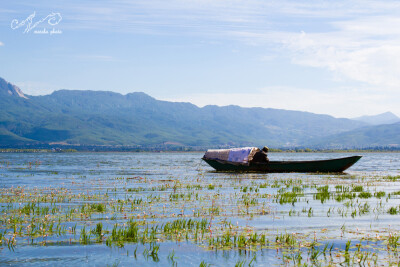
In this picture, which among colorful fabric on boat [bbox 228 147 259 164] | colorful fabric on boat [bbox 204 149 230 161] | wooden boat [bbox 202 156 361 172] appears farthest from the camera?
colorful fabric on boat [bbox 204 149 230 161]

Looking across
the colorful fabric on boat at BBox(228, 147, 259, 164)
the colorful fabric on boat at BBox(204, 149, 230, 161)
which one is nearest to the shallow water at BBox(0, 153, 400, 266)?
the colorful fabric on boat at BBox(228, 147, 259, 164)

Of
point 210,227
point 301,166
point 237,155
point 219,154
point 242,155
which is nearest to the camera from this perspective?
point 210,227

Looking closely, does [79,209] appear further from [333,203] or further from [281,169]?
[281,169]

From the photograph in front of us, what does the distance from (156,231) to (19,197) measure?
15170 millimetres

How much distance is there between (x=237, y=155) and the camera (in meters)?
62.5

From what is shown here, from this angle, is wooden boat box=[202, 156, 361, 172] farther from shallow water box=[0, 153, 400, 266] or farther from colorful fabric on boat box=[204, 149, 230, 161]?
shallow water box=[0, 153, 400, 266]

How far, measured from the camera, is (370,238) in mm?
16375

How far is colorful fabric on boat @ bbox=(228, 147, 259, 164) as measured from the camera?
6091 cm

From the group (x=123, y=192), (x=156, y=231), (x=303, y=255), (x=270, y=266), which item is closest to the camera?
(x=270, y=266)

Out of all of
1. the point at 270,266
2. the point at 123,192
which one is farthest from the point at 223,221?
the point at 123,192

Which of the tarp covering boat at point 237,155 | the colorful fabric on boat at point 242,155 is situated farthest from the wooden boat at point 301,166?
the tarp covering boat at point 237,155

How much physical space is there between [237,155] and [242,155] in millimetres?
1125

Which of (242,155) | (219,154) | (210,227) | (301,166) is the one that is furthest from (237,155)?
(210,227)

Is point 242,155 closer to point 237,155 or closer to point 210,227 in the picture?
point 237,155
